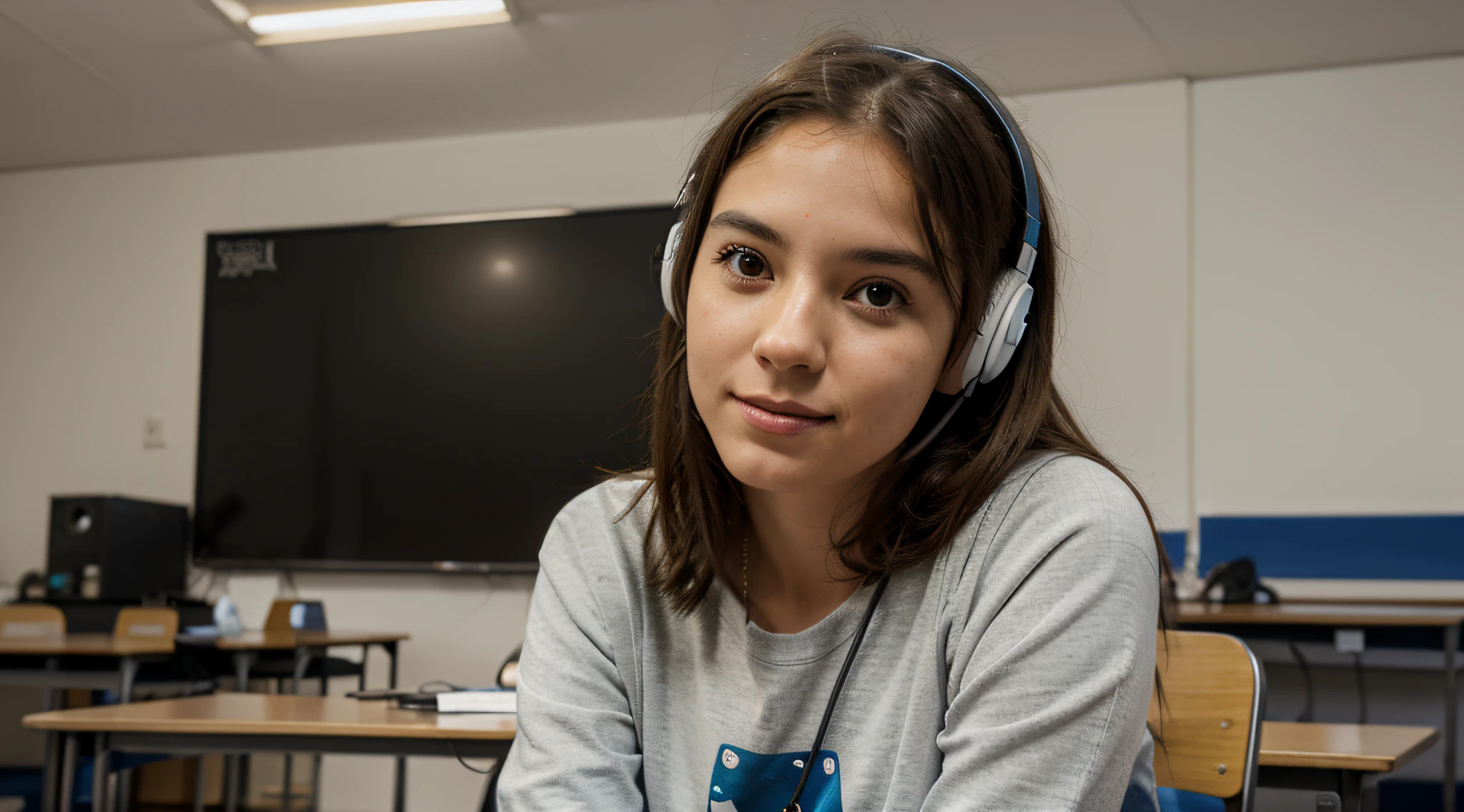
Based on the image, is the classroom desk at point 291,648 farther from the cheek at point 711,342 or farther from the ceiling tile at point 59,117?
the cheek at point 711,342

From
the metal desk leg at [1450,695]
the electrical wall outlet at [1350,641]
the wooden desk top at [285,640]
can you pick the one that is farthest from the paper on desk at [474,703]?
the metal desk leg at [1450,695]

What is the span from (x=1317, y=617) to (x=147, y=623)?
369cm

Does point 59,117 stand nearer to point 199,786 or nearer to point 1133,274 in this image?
point 199,786

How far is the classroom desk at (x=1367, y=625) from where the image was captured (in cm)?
332

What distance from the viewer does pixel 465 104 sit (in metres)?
4.95

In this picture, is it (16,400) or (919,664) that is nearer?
(919,664)

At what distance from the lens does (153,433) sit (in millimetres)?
5348

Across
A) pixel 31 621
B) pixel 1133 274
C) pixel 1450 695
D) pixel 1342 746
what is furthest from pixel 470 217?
pixel 1342 746

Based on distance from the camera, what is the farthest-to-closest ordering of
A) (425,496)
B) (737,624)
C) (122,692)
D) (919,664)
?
1. (425,496)
2. (122,692)
3. (737,624)
4. (919,664)

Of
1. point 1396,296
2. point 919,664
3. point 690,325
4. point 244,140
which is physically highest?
point 244,140

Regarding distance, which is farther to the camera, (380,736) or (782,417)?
(380,736)

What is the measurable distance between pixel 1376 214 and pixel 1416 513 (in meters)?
1.12

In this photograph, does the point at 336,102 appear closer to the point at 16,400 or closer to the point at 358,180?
the point at 358,180

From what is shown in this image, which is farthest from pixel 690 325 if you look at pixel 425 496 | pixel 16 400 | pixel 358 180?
pixel 16 400
